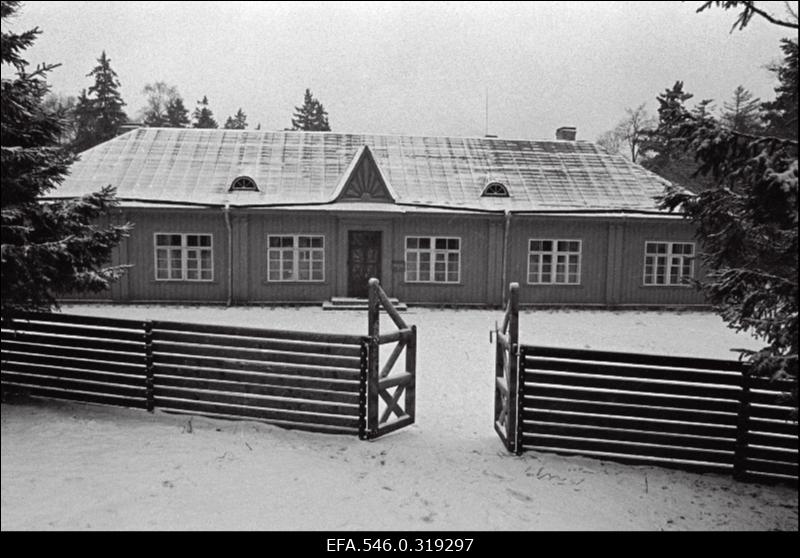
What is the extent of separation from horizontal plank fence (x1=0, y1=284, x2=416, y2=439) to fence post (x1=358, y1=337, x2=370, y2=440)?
0.04 feet

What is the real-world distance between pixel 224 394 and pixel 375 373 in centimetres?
190

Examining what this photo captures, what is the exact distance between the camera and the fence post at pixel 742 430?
570 cm

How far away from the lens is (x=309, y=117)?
5678 cm

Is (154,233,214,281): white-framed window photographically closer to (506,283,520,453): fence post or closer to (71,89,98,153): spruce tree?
(506,283,520,453): fence post

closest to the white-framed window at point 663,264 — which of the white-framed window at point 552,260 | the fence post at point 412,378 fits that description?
the white-framed window at point 552,260

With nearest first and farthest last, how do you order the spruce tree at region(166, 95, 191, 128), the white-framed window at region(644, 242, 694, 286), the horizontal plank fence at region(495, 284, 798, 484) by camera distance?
the horizontal plank fence at region(495, 284, 798, 484), the white-framed window at region(644, 242, 694, 286), the spruce tree at region(166, 95, 191, 128)

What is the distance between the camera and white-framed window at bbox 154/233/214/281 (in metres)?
18.1

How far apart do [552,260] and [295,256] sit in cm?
899

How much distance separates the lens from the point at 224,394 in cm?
661

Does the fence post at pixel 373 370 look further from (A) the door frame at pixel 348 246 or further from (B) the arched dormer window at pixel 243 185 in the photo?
(B) the arched dormer window at pixel 243 185

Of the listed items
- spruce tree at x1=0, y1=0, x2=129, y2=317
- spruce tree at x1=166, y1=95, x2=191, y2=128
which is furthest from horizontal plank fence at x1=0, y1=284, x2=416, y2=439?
spruce tree at x1=166, y1=95, x2=191, y2=128
